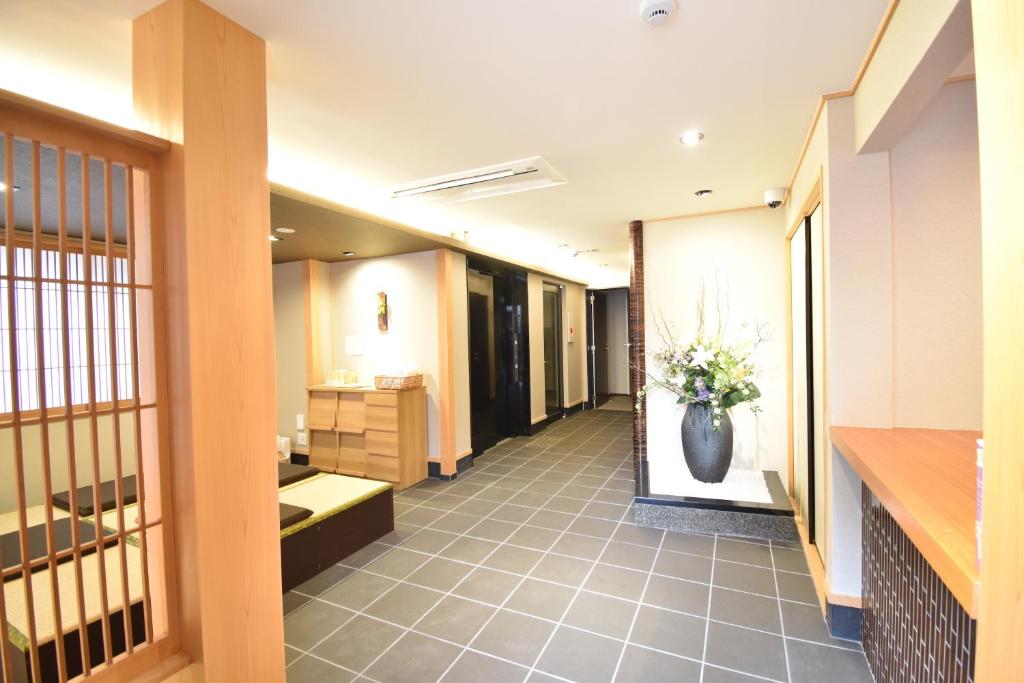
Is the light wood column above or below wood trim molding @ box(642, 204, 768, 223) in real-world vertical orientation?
below

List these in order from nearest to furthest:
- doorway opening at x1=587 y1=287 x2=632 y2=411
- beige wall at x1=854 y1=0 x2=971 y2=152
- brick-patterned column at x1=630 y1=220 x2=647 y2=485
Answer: beige wall at x1=854 y1=0 x2=971 y2=152 → brick-patterned column at x1=630 y1=220 x2=647 y2=485 → doorway opening at x1=587 y1=287 x2=632 y2=411

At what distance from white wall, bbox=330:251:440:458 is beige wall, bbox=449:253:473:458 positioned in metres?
0.22

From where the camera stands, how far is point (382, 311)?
512 centimetres

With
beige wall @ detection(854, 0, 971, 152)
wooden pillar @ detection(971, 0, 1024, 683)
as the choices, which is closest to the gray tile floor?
wooden pillar @ detection(971, 0, 1024, 683)

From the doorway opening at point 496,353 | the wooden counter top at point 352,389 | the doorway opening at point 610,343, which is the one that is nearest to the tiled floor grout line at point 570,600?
the wooden counter top at point 352,389

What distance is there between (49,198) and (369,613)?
2732 millimetres

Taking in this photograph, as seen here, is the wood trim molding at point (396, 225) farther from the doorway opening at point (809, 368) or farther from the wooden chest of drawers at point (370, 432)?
the doorway opening at point (809, 368)

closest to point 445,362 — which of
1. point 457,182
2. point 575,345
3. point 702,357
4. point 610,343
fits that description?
point 457,182

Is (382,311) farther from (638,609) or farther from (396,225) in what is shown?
(638,609)

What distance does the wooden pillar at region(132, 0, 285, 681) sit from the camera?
1465mm

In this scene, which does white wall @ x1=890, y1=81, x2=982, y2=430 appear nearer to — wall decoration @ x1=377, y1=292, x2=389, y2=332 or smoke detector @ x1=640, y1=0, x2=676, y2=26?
smoke detector @ x1=640, y1=0, x2=676, y2=26

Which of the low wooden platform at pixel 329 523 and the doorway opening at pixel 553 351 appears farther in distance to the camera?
the doorway opening at pixel 553 351

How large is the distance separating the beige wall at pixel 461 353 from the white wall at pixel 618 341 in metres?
5.43

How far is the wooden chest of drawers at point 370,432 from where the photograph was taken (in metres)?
4.55
